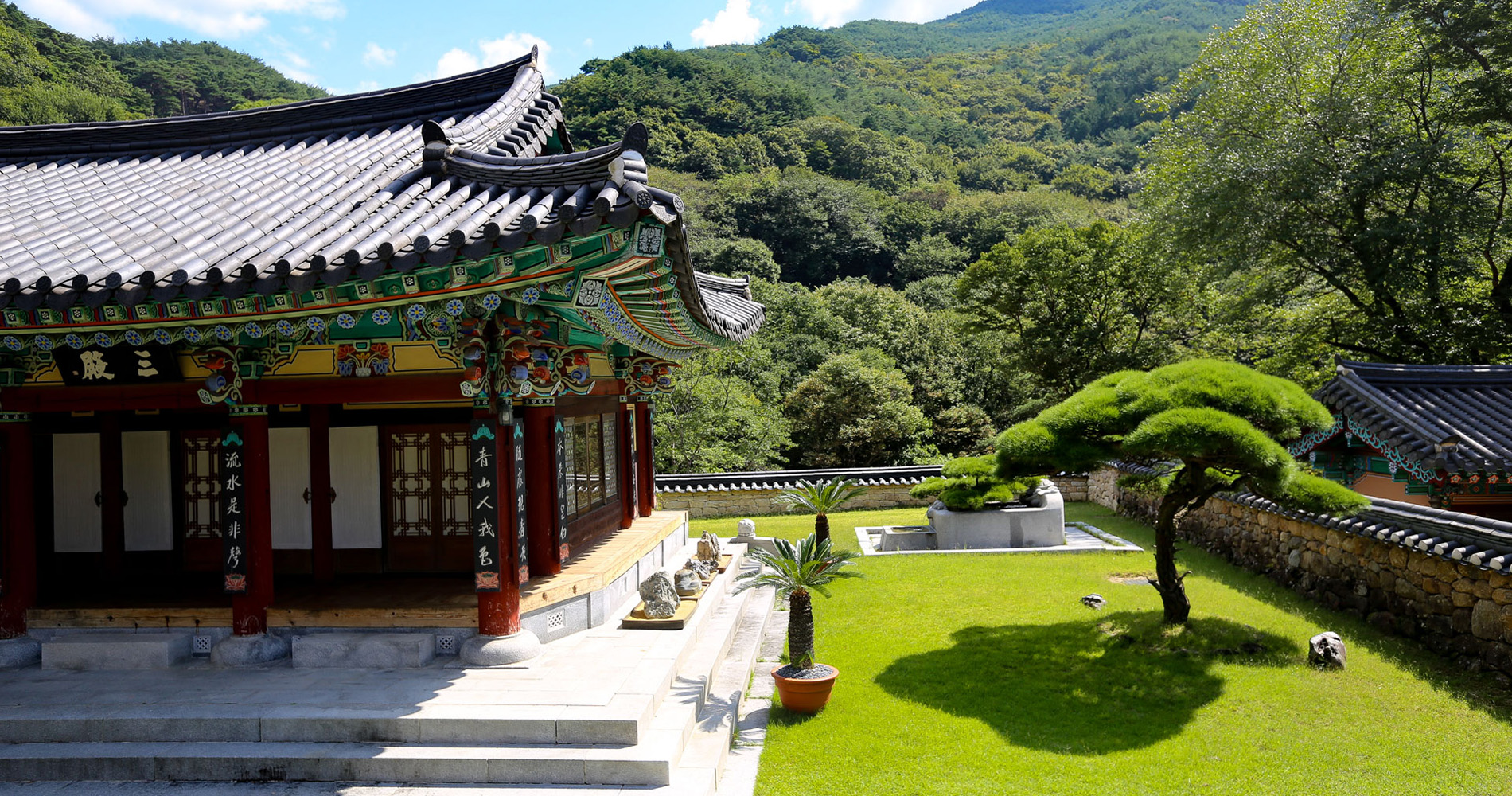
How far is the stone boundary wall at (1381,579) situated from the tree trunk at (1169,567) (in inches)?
89.1

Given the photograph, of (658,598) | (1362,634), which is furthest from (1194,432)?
(658,598)

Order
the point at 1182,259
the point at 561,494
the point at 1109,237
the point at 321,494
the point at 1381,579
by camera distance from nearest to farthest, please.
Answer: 1. the point at 321,494
2. the point at 561,494
3. the point at 1381,579
4. the point at 1182,259
5. the point at 1109,237

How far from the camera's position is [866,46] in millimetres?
126625

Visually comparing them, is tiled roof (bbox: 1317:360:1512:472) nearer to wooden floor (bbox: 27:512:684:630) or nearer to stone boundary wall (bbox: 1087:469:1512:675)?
stone boundary wall (bbox: 1087:469:1512:675)

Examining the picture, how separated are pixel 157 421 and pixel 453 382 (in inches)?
172

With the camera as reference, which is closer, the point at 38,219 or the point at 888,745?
the point at 888,745

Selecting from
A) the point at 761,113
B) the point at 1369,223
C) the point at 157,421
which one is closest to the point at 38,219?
the point at 157,421

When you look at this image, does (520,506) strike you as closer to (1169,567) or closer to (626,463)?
(626,463)

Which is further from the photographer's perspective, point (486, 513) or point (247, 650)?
point (247, 650)

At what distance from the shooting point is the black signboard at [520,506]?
7.72 metres

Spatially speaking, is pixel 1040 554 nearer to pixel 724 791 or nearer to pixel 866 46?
pixel 724 791

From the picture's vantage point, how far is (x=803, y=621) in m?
7.96

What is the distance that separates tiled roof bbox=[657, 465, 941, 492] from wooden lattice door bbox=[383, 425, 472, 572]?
13.1 m

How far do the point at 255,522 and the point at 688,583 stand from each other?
4.51 meters
